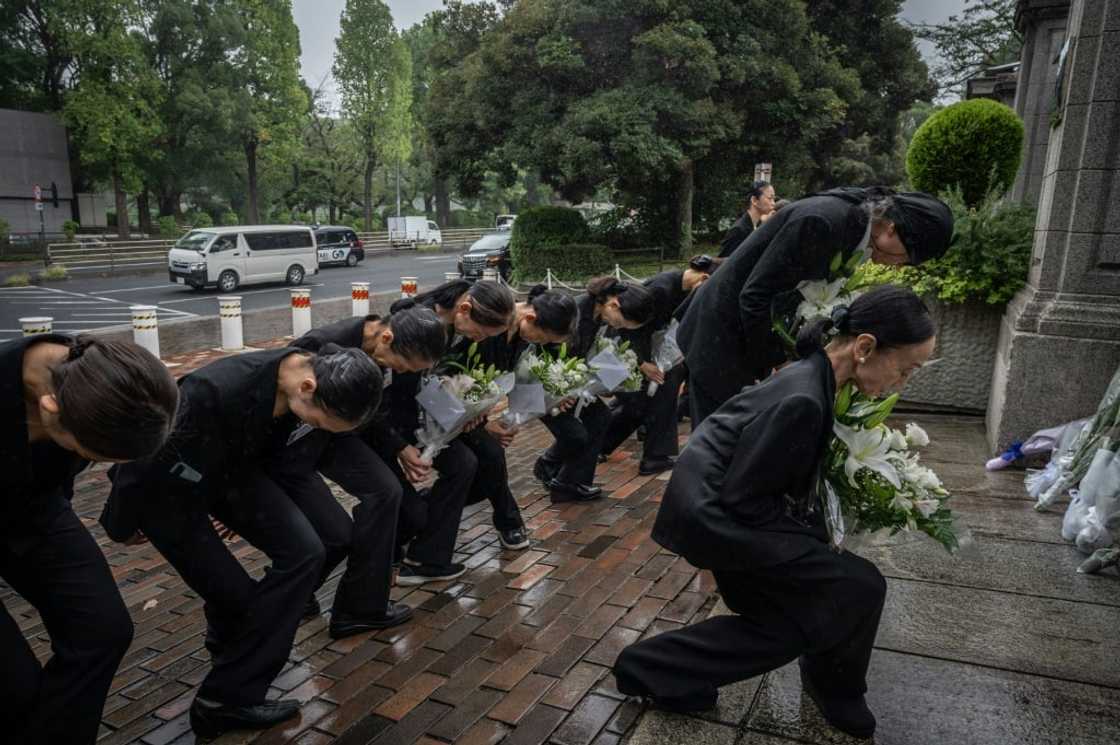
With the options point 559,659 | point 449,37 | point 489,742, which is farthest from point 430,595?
point 449,37

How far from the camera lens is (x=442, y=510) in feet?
14.3

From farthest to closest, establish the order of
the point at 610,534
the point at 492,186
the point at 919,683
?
the point at 492,186 < the point at 610,534 < the point at 919,683

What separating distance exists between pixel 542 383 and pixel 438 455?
89cm

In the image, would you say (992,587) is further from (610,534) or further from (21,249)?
(21,249)

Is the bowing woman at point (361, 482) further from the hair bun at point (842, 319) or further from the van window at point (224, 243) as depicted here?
the van window at point (224, 243)

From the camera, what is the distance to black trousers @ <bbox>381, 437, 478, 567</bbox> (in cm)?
434

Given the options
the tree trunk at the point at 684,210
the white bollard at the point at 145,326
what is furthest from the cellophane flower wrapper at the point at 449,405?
the tree trunk at the point at 684,210

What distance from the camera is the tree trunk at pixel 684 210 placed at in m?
22.5

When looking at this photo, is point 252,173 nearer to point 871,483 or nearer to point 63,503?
point 63,503

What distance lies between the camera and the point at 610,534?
4.95 metres

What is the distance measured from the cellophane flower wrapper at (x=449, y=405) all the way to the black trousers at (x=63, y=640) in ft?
5.76

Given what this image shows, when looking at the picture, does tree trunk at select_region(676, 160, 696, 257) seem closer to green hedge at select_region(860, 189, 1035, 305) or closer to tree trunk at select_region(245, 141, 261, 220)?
green hedge at select_region(860, 189, 1035, 305)

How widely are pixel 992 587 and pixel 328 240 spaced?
3109cm

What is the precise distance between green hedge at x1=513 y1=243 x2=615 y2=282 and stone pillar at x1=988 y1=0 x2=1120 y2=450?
49.8 feet
